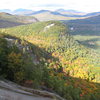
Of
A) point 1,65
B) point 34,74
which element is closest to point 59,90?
point 34,74

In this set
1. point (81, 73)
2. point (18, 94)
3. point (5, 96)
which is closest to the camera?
point (5, 96)

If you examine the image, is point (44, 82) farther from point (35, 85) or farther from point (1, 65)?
point (1, 65)

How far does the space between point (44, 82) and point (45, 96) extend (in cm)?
1704

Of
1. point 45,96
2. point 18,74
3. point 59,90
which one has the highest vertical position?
point 18,74

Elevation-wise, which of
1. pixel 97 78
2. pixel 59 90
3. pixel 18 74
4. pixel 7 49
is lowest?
pixel 97 78

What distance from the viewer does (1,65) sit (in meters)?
35.8

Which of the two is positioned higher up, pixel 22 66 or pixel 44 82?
pixel 22 66

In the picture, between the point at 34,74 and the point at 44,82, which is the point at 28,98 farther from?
the point at 44,82

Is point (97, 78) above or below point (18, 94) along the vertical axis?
below

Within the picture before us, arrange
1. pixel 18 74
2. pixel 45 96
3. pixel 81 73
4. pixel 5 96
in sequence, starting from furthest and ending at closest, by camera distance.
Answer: pixel 81 73 < pixel 18 74 < pixel 45 96 < pixel 5 96

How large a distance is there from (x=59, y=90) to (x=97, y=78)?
96363mm

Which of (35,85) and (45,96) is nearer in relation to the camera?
(45,96)

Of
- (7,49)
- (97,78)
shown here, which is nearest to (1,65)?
(7,49)

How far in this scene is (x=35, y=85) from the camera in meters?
36.3
